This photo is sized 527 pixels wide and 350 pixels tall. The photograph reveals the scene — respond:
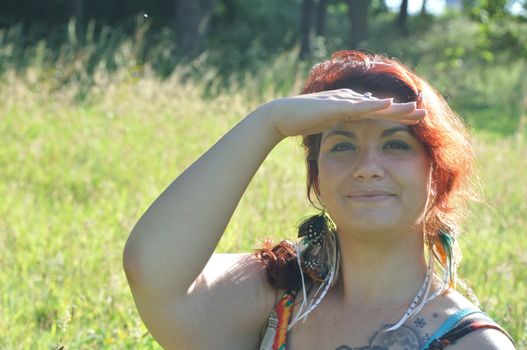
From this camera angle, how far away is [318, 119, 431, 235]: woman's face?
2.24 m

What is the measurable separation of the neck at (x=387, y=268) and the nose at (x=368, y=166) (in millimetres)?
186

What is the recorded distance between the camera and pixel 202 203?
224cm

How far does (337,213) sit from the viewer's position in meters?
2.30

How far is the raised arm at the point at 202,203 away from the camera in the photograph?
2.22 m

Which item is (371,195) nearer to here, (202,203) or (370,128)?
(370,128)

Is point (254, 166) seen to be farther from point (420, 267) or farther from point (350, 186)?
point (420, 267)

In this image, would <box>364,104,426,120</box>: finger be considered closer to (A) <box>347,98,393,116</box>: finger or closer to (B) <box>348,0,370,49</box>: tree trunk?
(A) <box>347,98,393,116</box>: finger

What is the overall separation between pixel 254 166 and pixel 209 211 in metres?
0.17

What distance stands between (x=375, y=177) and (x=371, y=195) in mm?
50

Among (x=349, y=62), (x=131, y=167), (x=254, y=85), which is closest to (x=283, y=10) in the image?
(x=254, y=85)

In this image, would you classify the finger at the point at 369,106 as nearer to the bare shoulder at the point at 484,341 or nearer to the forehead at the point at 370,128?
the forehead at the point at 370,128

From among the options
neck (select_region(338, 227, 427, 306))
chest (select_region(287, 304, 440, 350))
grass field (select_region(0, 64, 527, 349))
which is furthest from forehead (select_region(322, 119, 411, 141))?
grass field (select_region(0, 64, 527, 349))

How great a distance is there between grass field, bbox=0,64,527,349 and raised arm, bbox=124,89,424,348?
1.71ft

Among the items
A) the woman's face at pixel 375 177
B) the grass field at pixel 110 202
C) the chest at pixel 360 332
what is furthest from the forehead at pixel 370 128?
the grass field at pixel 110 202
